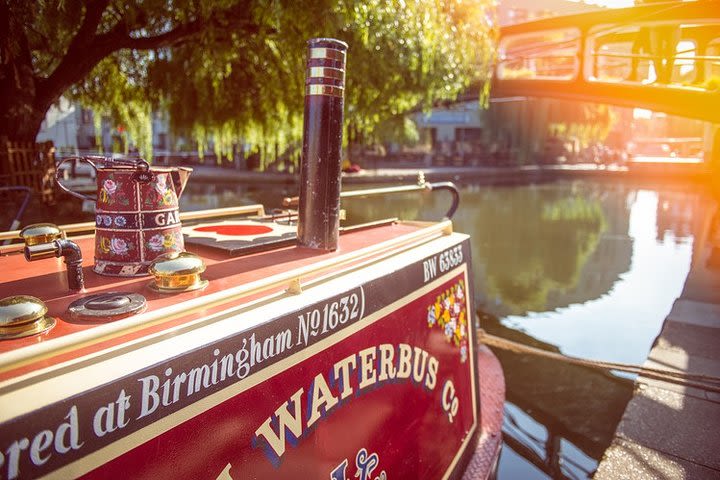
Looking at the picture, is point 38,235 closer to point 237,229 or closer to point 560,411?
point 237,229

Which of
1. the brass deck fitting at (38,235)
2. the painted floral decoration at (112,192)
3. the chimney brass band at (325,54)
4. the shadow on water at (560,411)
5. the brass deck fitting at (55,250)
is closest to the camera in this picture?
the brass deck fitting at (55,250)

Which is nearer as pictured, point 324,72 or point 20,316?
point 20,316

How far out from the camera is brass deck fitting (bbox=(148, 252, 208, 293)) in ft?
4.98

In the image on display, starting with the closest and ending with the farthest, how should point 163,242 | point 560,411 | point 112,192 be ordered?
point 112,192, point 163,242, point 560,411

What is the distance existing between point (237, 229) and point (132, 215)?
0.92m

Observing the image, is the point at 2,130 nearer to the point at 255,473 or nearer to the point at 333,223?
the point at 333,223

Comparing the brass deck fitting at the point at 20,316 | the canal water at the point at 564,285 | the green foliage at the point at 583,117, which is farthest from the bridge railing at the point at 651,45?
the green foliage at the point at 583,117

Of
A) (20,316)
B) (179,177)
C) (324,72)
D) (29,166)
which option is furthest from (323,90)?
(29,166)

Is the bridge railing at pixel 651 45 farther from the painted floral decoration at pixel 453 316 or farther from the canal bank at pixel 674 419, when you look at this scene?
A: the painted floral decoration at pixel 453 316

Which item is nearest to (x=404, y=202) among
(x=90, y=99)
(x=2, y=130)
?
(x=90, y=99)

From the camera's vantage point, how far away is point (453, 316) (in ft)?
9.18

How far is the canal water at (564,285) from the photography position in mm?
4582

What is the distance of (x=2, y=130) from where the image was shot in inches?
289

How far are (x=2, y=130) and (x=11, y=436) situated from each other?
26.9 ft
